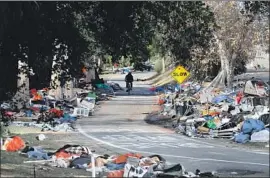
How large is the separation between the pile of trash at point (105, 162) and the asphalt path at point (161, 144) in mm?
568

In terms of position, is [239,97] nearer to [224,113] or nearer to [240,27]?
[224,113]

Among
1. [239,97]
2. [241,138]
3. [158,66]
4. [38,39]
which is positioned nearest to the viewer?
[38,39]

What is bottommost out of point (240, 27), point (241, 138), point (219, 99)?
point (241, 138)

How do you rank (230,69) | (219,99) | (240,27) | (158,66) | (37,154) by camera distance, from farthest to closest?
(158,66) → (219,99) → (230,69) → (37,154) → (240,27)

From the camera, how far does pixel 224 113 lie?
2419 cm

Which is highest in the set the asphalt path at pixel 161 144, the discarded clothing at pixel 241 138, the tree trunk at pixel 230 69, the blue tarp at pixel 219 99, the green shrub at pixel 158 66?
the green shrub at pixel 158 66

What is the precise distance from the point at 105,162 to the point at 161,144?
19.4 ft

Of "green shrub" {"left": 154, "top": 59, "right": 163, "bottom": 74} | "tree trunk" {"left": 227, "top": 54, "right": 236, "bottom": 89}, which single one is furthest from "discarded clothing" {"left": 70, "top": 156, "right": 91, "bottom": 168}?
"green shrub" {"left": 154, "top": 59, "right": 163, "bottom": 74}

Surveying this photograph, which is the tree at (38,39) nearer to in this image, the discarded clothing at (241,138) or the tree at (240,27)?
the tree at (240,27)

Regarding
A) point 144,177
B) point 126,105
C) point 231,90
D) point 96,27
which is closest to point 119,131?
point 231,90

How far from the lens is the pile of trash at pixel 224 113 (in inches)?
630

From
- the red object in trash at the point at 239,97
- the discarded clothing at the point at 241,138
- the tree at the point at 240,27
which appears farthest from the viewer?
the red object in trash at the point at 239,97

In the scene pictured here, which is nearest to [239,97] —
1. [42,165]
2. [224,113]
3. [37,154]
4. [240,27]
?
[224,113]

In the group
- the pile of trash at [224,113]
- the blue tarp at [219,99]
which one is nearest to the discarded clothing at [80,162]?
the pile of trash at [224,113]
